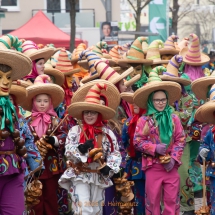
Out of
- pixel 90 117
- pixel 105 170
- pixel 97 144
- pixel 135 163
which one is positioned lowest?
pixel 135 163

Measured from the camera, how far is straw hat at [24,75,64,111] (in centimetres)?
895

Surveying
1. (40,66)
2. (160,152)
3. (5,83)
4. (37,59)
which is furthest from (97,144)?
(37,59)

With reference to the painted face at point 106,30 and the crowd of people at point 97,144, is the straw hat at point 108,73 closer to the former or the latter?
the crowd of people at point 97,144

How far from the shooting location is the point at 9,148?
7016 mm

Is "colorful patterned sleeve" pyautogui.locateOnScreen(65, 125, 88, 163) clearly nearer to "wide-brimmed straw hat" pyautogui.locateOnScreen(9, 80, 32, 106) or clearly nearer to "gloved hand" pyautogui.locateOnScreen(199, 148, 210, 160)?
"wide-brimmed straw hat" pyautogui.locateOnScreen(9, 80, 32, 106)

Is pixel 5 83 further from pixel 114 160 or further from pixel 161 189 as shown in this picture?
pixel 161 189

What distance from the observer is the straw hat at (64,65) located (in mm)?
11391

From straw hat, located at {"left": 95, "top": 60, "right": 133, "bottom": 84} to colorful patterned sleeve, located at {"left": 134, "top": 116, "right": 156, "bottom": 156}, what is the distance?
113 cm

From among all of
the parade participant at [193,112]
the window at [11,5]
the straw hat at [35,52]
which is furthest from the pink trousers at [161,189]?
the window at [11,5]

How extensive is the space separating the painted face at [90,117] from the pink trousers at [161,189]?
873 millimetres

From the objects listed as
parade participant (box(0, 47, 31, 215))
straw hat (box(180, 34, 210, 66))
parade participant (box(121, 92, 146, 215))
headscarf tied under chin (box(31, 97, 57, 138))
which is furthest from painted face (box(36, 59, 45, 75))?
parade participant (box(0, 47, 31, 215))

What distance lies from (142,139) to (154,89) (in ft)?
2.03

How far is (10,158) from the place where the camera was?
6.97 m

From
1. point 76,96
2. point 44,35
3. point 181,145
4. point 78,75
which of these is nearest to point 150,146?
point 181,145
